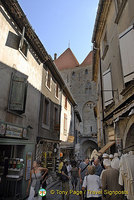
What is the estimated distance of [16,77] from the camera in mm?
6898

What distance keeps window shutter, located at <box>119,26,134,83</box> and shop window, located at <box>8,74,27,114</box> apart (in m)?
4.43

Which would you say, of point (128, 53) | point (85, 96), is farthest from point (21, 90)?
point (85, 96)

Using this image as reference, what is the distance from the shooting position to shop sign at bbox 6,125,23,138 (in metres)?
6.06

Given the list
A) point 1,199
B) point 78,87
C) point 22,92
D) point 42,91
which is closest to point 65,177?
point 1,199

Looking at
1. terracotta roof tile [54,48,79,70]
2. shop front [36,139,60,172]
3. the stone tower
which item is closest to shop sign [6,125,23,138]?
shop front [36,139,60,172]

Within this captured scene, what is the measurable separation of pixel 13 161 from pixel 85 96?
3247 centimetres

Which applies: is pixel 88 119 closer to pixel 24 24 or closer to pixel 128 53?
pixel 24 24

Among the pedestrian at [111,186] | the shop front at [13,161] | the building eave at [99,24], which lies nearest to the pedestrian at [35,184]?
the shop front at [13,161]

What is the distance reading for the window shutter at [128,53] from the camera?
4.88 m

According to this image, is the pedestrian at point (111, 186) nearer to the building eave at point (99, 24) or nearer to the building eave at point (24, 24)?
the building eave at point (24, 24)

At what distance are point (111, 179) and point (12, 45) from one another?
6.63m

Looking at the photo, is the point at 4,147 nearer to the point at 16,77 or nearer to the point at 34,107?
the point at 34,107

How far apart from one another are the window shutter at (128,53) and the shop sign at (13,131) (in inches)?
191

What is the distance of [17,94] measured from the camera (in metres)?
6.70
